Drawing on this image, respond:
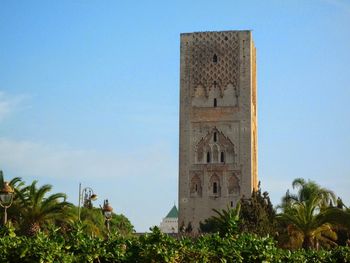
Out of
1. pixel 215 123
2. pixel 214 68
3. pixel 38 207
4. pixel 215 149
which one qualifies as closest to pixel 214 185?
pixel 215 149

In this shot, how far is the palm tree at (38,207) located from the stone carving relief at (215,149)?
948 inches

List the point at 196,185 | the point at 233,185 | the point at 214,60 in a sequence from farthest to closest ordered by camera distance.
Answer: the point at 214,60, the point at 196,185, the point at 233,185

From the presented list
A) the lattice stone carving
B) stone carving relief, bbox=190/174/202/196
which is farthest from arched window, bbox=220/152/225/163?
the lattice stone carving

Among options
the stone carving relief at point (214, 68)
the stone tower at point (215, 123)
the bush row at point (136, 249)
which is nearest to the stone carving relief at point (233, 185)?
the stone tower at point (215, 123)

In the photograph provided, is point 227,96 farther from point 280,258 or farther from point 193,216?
point 280,258

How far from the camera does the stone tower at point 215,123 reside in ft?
149

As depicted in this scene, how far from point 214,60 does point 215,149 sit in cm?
616

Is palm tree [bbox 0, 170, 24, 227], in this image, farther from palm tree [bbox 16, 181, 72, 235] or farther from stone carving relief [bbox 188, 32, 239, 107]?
stone carving relief [bbox 188, 32, 239, 107]

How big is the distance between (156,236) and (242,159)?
119 feet

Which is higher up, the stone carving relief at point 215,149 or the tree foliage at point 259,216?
the stone carving relief at point 215,149

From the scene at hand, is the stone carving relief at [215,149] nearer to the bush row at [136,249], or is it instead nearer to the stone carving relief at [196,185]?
the stone carving relief at [196,185]

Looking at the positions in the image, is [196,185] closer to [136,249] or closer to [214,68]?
[214,68]

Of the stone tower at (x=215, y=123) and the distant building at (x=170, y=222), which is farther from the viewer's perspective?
the distant building at (x=170, y=222)

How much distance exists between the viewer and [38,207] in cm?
2231
